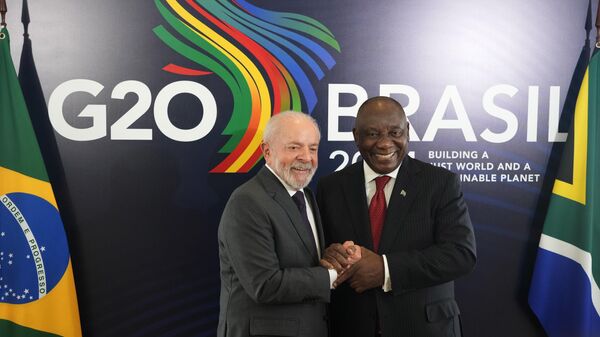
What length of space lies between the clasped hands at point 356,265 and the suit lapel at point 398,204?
103 mm

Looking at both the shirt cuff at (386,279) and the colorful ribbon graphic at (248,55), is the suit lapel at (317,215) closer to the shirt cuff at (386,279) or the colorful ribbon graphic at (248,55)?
the shirt cuff at (386,279)

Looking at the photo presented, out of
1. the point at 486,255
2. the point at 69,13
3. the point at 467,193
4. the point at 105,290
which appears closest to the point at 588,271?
the point at 486,255

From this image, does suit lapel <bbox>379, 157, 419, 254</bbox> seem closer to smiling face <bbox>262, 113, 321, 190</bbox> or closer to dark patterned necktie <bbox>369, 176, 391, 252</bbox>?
dark patterned necktie <bbox>369, 176, 391, 252</bbox>

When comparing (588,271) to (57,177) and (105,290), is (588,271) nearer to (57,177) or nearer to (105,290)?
(105,290)

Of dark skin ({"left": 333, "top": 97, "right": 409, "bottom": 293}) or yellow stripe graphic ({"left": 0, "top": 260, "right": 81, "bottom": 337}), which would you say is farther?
yellow stripe graphic ({"left": 0, "top": 260, "right": 81, "bottom": 337})

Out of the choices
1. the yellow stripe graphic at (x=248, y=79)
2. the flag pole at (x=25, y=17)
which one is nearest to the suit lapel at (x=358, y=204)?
the yellow stripe graphic at (x=248, y=79)

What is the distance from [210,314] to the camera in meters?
3.30

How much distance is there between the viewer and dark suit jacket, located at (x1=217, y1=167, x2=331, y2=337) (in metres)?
1.98

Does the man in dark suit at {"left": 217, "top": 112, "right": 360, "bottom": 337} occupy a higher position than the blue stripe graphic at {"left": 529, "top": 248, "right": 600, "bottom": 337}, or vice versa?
the man in dark suit at {"left": 217, "top": 112, "right": 360, "bottom": 337}

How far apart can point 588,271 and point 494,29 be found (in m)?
1.58

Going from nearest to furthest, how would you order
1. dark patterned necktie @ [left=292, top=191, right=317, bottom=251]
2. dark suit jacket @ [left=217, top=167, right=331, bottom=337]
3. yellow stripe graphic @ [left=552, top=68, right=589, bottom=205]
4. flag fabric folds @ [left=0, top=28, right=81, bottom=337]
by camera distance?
dark suit jacket @ [left=217, top=167, right=331, bottom=337] → dark patterned necktie @ [left=292, top=191, right=317, bottom=251] → flag fabric folds @ [left=0, top=28, right=81, bottom=337] → yellow stripe graphic @ [left=552, top=68, right=589, bottom=205]

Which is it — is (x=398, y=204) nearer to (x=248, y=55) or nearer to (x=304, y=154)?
(x=304, y=154)

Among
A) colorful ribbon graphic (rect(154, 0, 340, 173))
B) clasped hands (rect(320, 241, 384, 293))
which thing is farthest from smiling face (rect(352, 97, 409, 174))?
colorful ribbon graphic (rect(154, 0, 340, 173))

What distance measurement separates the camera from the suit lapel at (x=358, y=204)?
2238 mm
